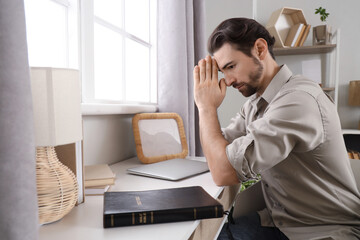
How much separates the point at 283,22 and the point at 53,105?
2.71m

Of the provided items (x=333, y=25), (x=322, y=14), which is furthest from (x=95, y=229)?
(x=333, y=25)

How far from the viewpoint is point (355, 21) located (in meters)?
2.88

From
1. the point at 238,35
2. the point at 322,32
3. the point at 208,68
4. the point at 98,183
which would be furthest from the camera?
the point at 322,32

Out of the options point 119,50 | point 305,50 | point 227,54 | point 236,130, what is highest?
point 305,50

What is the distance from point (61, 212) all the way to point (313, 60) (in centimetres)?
294

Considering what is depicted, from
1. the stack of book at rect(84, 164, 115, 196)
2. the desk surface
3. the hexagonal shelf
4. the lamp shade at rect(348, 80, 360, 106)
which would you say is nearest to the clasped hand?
the stack of book at rect(84, 164, 115, 196)

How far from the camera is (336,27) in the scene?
2900 millimetres

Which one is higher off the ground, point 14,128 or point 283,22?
point 283,22

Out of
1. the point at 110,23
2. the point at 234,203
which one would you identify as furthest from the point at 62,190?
the point at 110,23

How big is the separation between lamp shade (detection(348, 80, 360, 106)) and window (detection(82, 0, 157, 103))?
2021 millimetres

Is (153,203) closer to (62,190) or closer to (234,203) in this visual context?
(62,190)

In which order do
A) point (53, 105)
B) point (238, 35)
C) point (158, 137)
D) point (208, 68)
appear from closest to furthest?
point (53, 105), point (238, 35), point (208, 68), point (158, 137)

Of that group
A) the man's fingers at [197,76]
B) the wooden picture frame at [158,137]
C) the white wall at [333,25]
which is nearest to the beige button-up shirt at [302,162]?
the man's fingers at [197,76]

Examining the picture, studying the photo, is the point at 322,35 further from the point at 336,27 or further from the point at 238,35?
the point at 238,35
